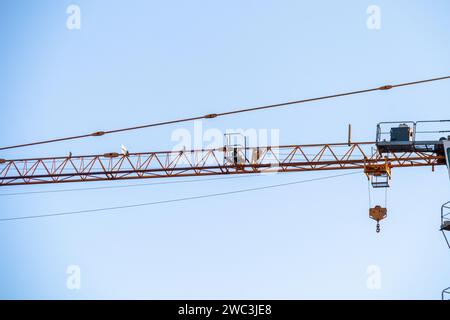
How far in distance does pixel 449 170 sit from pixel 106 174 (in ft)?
94.7

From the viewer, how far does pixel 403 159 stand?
57094 mm

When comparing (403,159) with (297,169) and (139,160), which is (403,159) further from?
(139,160)

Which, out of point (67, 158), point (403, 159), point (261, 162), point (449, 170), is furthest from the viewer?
point (67, 158)

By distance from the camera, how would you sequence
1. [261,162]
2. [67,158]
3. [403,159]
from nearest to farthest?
1. [403,159]
2. [261,162]
3. [67,158]
